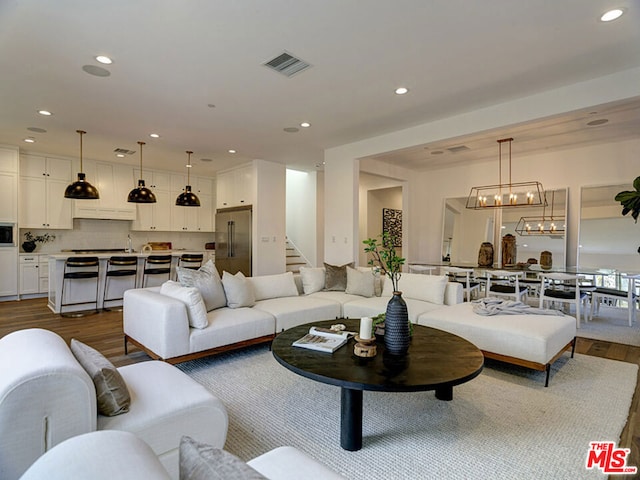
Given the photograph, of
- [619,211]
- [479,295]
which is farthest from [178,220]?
[619,211]

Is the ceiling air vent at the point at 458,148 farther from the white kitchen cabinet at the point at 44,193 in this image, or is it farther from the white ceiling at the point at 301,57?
the white kitchen cabinet at the point at 44,193

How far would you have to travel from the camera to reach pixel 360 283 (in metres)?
4.53

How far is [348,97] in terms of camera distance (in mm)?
3922

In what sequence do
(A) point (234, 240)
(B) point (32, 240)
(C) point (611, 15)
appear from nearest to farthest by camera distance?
(C) point (611, 15), (B) point (32, 240), (A) point (234, 240)

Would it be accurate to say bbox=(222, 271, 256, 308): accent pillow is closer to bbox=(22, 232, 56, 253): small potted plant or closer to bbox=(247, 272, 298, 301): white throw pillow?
bbox=(247, 272, 298, 301): white throw pillow

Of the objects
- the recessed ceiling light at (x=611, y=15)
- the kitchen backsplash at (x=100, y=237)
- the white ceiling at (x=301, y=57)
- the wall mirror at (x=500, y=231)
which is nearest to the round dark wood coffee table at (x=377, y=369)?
the white ceiling at (x=301, y=57)

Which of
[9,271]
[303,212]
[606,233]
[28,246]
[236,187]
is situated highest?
[236,187]

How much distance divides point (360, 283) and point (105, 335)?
327cm

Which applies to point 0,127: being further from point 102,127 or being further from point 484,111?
point 484,111

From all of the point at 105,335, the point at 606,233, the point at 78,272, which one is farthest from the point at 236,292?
the point at 606,233

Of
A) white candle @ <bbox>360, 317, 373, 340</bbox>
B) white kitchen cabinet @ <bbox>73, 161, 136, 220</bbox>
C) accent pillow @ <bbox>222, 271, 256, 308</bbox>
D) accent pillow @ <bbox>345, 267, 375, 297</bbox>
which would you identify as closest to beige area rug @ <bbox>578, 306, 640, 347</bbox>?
accent pillow @ <bbox>345, 267, 375, 297</bbox>

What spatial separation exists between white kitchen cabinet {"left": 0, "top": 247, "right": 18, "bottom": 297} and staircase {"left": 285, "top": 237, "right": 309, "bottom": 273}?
529cm

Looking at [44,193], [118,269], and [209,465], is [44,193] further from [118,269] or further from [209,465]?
[209,465]

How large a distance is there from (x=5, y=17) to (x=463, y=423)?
4346 millimetres
